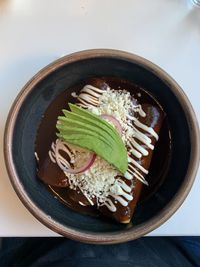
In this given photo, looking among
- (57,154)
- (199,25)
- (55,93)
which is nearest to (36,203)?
(57,154)

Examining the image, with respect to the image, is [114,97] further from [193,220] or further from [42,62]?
[193,220]

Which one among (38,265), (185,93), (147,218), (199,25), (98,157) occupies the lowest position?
(38,265)

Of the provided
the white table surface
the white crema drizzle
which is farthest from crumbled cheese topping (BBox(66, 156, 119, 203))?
the white table surface

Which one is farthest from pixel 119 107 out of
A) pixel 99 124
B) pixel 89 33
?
pixel 89 33

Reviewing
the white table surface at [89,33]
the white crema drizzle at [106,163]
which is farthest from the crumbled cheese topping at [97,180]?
the white table surface at [89,33]

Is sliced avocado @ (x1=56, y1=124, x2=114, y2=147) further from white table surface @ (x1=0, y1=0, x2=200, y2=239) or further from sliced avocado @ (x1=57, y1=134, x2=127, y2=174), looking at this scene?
white table surface @ (x1=0, y1=0, x2=200, y2=239)

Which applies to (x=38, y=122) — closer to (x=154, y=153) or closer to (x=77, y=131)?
(x=77, y=131)

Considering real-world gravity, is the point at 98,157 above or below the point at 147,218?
above
